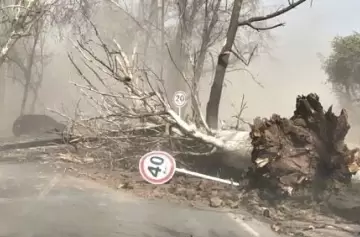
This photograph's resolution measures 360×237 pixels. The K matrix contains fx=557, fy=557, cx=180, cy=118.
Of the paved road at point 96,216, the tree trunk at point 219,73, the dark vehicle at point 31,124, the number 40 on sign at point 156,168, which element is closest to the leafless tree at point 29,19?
the dark vehicle at point 31,124

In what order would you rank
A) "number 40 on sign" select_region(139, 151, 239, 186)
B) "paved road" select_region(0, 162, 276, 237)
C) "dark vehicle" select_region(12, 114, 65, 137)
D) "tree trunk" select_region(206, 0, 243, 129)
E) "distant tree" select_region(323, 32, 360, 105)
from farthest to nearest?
"distant tree" select_region(323, 32, 360, 105) → "dark vehicle" select_region(12, 114, 65, 137) → "tree trunk" select_region(206, 0, 243, 129) → "number 40 on sign" select_region(139, 151, 239, 186) → "paved road" select_region(0, 162, 276, 237)

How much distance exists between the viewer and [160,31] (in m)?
29.3

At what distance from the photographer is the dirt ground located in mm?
7648

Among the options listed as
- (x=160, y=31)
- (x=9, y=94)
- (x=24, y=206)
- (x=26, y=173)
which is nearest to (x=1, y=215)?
(x=24, y=206)

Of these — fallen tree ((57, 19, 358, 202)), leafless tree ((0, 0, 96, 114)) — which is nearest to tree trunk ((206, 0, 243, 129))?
fallen tree ((57, 19, 358, 202))

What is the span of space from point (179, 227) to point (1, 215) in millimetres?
2369

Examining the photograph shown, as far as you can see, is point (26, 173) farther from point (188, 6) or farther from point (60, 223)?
point (188, 6)

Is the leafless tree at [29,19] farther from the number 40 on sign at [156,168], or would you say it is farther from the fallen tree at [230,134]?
the number 40 on sign at [156,168]

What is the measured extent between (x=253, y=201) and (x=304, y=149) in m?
1.19

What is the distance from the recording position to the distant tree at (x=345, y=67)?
Result: 2597cm

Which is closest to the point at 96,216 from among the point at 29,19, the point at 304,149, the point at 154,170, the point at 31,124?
the point at 154,170

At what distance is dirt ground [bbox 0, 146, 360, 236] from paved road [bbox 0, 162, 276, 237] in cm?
42

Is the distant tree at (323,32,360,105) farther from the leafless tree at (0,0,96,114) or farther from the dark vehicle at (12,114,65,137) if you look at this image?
the dark vehicle at (12,114,65,137)

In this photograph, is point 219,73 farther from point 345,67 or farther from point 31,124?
point 345,67
